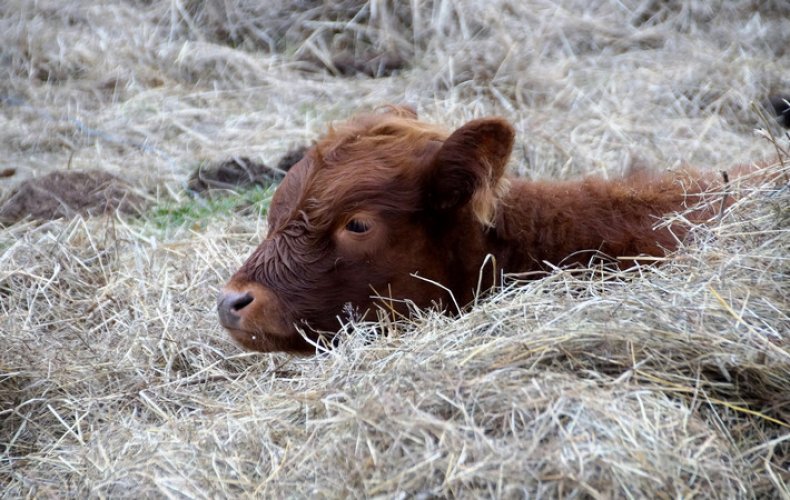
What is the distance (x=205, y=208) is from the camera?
25.2 ft

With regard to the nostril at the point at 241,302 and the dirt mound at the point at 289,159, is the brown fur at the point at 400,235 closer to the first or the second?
the nostril at the point at 241,302

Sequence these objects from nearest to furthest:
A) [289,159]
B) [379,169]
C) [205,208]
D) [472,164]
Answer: [472,164] < [379,169] < [205,208] < [289,159]

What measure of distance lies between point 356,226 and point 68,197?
3999 millimetres

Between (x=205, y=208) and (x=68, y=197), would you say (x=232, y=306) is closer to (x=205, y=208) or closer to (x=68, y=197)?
(x=205, y=208)

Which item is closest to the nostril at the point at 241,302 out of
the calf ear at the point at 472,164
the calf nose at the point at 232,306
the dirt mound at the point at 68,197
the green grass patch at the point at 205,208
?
the calf nose at the point at 232,306

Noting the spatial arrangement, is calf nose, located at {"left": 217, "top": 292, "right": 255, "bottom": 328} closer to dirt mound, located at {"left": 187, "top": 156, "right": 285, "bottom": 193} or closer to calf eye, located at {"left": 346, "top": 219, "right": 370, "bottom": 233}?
calf eye, located at {"left": 346, "top": 219, "right": 370, "bottom": 233}

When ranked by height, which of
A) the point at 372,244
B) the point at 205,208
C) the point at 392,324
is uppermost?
the point at 372,244

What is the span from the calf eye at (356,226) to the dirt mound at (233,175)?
3.50 metres

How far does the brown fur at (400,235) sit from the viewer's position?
177 inches

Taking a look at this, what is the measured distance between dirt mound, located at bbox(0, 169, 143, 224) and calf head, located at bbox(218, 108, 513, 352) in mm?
3216

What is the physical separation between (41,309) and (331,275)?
2243 mm

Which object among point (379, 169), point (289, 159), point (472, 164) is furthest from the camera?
point (289, 159)

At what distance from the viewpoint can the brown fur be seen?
14.7 feet

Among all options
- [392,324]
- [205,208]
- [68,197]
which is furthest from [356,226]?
[68,197]
